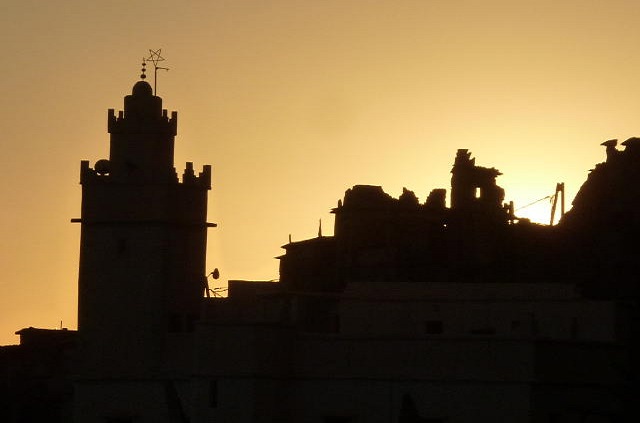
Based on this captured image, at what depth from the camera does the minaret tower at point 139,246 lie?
1988 inches

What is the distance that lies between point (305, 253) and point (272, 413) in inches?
682

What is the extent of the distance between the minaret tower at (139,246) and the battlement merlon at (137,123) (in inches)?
1.3

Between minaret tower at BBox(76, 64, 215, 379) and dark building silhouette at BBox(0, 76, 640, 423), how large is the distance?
5cm

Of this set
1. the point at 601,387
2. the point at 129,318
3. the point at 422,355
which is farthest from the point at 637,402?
the point at 129,318

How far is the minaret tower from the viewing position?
5050 centimetres

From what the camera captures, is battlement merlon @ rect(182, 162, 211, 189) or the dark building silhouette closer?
the dark building silhouette

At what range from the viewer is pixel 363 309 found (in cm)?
5206

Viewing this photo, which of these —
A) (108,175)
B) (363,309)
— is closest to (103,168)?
(108,175)

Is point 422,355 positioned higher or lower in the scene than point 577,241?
lower

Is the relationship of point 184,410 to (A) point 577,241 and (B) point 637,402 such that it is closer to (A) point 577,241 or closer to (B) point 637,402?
(B) point 637,402

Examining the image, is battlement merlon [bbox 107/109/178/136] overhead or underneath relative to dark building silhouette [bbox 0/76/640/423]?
overhead

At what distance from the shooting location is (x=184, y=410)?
48750 mm

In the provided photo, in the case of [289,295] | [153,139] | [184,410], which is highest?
[153,139]

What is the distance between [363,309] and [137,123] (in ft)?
31.2
